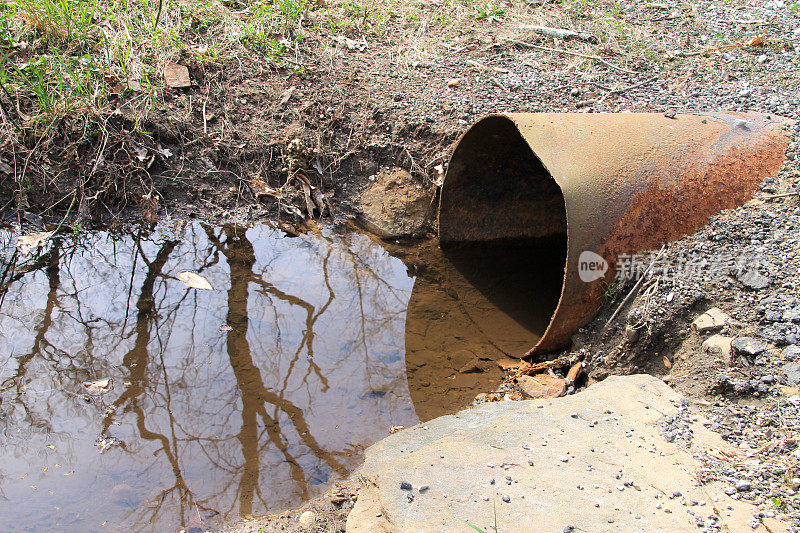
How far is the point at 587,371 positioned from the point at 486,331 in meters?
0.80

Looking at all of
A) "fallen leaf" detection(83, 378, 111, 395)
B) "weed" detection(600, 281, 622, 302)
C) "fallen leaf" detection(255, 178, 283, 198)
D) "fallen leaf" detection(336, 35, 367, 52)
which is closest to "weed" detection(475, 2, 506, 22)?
"fallen leaf" detection(336, 35, 367, 52)

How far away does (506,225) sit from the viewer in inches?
193

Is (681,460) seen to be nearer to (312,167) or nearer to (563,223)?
(563,223)

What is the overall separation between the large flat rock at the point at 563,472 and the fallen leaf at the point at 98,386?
5.08 ft

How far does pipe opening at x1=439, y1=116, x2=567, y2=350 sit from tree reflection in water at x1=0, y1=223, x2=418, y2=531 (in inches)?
24.9

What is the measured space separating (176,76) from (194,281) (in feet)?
Result: 7.04

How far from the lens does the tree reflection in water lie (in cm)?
267

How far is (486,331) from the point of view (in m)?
3.88

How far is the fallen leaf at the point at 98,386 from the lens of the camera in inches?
125

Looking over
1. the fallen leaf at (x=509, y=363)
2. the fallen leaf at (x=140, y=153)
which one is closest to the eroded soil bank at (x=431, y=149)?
the fallen leaf at (x=140, y=153)

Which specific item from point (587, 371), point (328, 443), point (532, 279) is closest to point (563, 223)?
point (532, 279)

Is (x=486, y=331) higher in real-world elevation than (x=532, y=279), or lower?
lower

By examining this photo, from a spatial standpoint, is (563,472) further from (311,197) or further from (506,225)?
(311,197)

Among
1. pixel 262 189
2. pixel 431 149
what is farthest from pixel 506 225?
pixel 262 189
